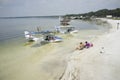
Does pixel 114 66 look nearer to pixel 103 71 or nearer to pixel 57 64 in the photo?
pixel 103 71

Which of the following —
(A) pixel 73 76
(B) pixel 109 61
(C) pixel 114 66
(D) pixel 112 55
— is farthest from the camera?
(D) pixel 112 55

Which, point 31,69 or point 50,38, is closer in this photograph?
point 31,69

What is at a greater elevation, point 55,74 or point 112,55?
point 112,55

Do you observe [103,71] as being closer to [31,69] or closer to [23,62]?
[31,69]

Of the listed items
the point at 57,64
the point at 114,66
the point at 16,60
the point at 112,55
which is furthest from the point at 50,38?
the point at 114,66

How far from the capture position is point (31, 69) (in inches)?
515

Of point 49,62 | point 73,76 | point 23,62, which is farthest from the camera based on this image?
point 23,62

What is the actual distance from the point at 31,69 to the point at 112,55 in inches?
263

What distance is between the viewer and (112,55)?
42.0 feet

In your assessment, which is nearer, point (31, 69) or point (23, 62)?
point (31, 69)

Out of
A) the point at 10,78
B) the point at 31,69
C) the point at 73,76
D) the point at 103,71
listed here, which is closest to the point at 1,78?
the point at 10,78

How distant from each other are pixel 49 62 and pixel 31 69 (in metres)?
1.93

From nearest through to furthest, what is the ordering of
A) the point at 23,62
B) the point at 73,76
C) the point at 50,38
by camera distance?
the point at 73,76
the point at 23,62
the point at 50,38

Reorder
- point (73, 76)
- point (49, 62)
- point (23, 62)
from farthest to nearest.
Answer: point (23, 62) < point (49, 62) < point (73, 76)
